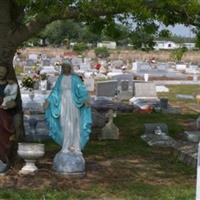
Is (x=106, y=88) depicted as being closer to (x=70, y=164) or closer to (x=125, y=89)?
(x=125, y=89)

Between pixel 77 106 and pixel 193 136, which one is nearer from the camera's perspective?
pixel 77 106

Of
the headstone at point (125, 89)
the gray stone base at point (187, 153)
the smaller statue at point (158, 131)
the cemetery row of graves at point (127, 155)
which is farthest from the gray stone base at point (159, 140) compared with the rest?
the headstone at point (125, 89)

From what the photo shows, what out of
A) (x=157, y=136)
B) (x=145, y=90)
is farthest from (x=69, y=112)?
(x=145, y=90)

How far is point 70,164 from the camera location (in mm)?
9320

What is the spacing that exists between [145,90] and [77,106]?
45.5 ft

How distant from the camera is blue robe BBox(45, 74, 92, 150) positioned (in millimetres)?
9531

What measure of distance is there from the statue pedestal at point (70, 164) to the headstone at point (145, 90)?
44.9 ft

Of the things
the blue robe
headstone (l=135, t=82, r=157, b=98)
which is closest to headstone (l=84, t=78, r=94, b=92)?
headstone (l=135, t=82, r=157, b=98)

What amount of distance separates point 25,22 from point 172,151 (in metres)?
3.97

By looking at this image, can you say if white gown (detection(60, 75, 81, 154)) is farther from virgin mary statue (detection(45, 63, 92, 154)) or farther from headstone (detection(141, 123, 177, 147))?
headstone (detection(141, 123, 177, 147))

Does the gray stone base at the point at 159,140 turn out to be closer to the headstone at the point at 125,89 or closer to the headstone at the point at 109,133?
the headstone at the point at 109,133

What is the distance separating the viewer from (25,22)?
10594 millimetres

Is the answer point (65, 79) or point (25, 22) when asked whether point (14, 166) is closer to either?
point (65, 79)

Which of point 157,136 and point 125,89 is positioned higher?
point 125,89
